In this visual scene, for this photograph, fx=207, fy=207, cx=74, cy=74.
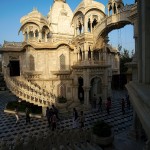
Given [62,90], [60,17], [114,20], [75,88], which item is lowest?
[62,90]

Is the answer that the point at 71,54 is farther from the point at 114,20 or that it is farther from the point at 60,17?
the point at 60,17

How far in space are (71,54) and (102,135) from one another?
15502 mm

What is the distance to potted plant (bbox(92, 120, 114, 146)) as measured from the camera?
11.4m

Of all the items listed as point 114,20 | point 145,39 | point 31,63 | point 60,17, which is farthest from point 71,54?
point 145,39

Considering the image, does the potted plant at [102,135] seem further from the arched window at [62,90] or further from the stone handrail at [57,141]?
the arched window at [62,90]

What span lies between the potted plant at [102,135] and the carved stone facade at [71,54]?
10.6 meters

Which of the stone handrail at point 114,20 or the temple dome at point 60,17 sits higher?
the temple dome at point 60,17

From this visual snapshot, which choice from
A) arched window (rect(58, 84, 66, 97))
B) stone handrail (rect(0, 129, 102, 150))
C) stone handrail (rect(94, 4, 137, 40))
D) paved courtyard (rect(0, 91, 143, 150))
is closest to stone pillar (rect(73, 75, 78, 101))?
arched window (rect(58, 84, 66, 97))

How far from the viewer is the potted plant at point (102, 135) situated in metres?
11.4

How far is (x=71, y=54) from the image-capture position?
1014 inches

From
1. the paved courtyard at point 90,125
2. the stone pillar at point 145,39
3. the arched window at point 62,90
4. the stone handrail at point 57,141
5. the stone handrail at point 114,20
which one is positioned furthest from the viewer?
the arched window at point 62,90

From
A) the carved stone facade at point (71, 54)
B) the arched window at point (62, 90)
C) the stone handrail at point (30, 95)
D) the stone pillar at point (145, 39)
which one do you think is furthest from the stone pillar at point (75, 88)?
the stone pillar at point (145, 39)

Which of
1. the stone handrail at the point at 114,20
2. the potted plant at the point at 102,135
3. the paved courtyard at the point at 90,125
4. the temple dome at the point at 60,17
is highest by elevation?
the temple dome at the point at 60,17

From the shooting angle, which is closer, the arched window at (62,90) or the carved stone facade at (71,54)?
the carved stone facade at (71,54)
